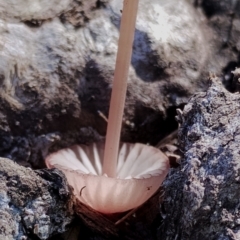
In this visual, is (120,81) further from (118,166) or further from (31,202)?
(31,202)

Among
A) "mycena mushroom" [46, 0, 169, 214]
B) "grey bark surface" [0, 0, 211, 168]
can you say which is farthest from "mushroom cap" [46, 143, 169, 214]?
"grey bark surface" [0, 0, 211, 168]

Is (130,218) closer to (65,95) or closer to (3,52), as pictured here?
(65,95)

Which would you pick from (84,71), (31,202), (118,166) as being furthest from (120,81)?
(31,202)

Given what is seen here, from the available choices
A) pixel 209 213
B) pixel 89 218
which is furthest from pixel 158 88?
pixel 209 213

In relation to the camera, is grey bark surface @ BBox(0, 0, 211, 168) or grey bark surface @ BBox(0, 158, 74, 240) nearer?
grey bark surface @ BBox(0, 158, 74, 240)

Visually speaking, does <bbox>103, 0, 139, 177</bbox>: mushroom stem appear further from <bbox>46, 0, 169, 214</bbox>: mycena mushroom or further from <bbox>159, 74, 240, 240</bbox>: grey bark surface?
<bbox>159, 74, 240, 240</bbox>: grey bark surface

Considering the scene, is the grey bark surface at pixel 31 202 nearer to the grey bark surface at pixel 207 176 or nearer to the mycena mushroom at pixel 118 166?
the mycena mushroom at pixel 118 166

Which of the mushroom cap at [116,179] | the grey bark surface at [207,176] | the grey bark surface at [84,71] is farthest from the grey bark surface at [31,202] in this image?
the grey bark surface at [84,71]
